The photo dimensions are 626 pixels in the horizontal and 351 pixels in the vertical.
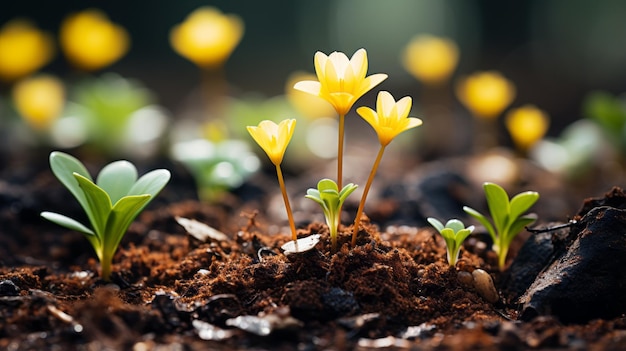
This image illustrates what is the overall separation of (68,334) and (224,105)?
140 inches

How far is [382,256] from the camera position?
198 centimetres

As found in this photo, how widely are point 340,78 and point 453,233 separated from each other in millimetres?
575

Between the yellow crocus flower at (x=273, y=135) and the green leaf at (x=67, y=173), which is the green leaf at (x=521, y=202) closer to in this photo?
the yellow crocus flower at (x=273, y=135)

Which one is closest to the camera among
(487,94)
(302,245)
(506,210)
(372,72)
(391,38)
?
(302,245)

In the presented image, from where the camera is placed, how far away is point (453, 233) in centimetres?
200

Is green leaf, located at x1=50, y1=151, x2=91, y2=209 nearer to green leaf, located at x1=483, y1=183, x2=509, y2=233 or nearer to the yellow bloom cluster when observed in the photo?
the yellow bloom cluster

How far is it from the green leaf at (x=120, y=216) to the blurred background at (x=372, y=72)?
40.4 inches

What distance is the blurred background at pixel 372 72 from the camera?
14.0 feet

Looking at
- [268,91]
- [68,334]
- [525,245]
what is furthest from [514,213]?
[268,91]

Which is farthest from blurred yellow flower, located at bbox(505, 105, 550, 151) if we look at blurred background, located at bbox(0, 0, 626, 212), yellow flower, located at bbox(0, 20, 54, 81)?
yellow flower, located at bbox(0, 20, 54, 81)

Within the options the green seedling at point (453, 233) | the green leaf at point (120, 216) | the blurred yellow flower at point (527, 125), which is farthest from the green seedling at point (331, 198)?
the blurred yellow flower at point (527, 125)

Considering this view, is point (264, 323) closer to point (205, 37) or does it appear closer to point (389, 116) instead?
point (389, 116)

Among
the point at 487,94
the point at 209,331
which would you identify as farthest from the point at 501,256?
the point at 487,94

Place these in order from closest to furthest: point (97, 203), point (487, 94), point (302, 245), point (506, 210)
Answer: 1. point (302, 245)
2. point (97, 203)
3. point (506, 210)
4. point (487, 94)
